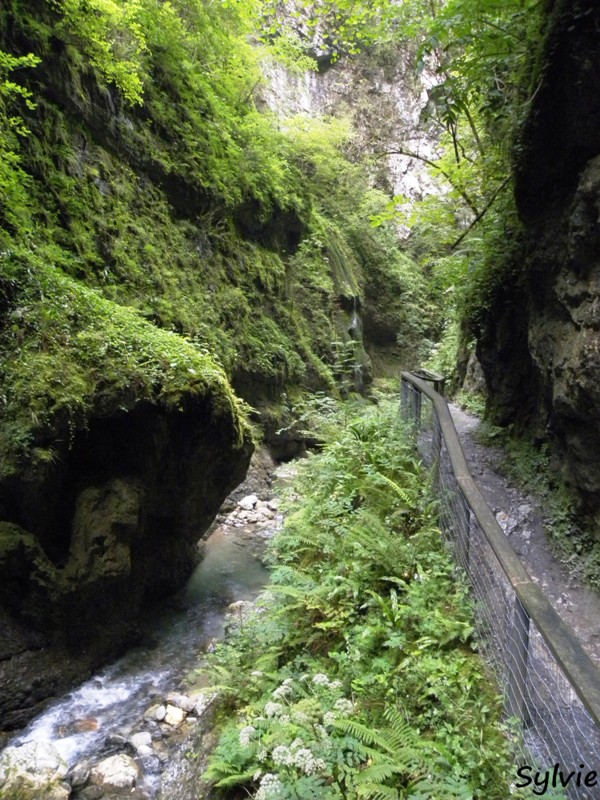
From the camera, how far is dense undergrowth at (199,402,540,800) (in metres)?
2.56

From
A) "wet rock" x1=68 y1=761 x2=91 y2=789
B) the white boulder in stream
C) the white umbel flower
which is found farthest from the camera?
"wet rock" x1=68 y1=761 x2=91 y2=789

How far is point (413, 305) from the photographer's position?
79.0ft

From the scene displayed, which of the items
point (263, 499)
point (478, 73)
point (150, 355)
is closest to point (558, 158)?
point (478, 73)

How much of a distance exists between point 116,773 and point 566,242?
24.2 feet

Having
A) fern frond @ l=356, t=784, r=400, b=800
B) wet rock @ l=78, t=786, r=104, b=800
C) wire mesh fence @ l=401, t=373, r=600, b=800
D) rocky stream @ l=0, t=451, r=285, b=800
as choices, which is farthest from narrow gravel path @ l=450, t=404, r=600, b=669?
wet rock @ l=78, t=786, r=104, b=800

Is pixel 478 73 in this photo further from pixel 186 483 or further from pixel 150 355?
pixel 186 483

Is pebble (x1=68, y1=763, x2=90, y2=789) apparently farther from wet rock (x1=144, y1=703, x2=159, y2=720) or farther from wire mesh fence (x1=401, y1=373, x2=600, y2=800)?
wire mesh fence (x1=401, y1=373, x2=600, y2=800)

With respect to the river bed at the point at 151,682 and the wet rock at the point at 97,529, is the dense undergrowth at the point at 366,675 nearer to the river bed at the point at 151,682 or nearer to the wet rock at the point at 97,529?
the river bed at the point at 151,682

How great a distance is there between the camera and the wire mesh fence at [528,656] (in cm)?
207

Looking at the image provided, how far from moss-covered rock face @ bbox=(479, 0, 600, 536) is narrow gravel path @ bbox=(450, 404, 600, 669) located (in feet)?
1.92

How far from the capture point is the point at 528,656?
8.23ft
